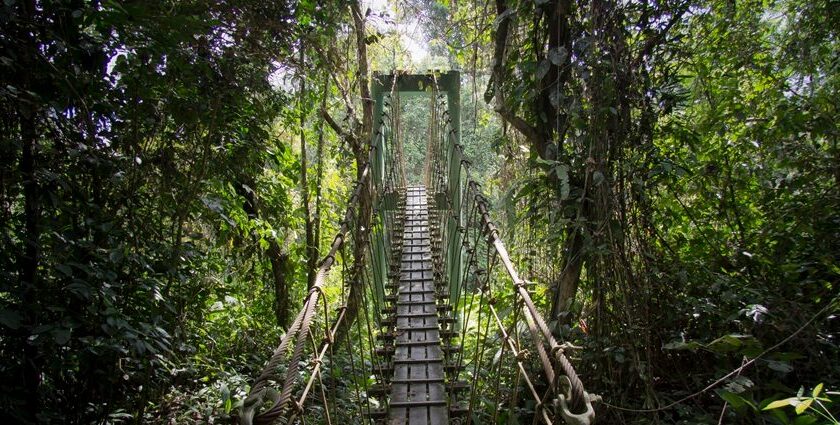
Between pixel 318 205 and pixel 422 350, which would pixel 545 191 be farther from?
pixel 318 205

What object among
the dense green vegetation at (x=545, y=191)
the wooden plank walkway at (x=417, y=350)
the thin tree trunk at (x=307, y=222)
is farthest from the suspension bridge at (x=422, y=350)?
the thin tree trunk at (x=307, y=222)

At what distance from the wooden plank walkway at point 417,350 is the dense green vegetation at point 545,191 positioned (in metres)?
0.52

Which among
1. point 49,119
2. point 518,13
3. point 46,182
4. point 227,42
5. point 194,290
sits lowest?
point 194,290

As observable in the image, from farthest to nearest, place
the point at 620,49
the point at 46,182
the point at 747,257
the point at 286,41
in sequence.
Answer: the point at 286,41, the point at 747,257, the point at 620,49, the point at 46,182

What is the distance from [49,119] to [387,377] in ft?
4.65

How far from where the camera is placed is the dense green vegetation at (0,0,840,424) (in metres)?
1.40

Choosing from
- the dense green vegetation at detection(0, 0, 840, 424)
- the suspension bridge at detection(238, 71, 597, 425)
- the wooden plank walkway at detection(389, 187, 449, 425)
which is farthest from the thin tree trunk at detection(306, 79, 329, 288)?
the dense green vegetation at detection(0, 0, 840, 424)

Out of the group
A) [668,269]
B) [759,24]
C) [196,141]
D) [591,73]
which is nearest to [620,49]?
[591,73]

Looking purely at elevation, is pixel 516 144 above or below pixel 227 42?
below

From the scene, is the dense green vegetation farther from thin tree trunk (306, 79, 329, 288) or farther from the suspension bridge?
thin tree trunk (306, 79, 329, 288)

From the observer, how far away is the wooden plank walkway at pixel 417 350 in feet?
5.70

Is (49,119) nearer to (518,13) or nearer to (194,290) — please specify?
(194,290)

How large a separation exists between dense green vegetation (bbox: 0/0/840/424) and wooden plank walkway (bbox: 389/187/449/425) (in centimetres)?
52

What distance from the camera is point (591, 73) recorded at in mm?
1928
